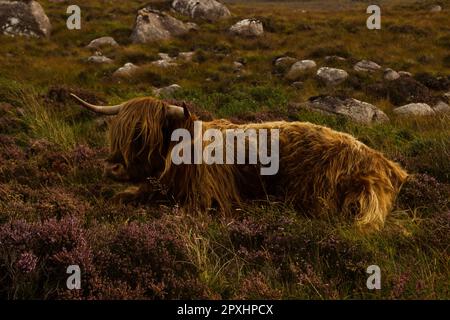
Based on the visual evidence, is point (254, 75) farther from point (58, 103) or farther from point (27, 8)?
point (27, 8)

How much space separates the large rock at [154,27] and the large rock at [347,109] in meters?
13.2

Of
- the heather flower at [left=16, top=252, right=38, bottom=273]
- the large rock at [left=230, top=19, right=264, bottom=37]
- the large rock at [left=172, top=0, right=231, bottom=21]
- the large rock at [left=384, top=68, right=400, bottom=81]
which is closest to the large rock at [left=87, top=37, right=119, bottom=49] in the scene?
the large rock at [left=230, top=19, right=264, bottom=37]

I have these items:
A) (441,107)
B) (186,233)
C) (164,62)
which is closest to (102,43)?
(164,62)

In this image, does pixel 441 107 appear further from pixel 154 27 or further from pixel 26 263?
pixel 154 27

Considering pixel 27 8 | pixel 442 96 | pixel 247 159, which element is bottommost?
pixel 442 96

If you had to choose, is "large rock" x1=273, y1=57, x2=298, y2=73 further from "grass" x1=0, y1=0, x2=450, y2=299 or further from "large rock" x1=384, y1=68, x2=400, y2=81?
"grass" x1=0, y1=0, x2=450, y2=299

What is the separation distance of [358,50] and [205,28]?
26.8 feet

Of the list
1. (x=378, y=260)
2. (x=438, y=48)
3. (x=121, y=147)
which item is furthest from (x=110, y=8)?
(x=378, y=260)

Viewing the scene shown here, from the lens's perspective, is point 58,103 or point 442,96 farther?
point 442,96

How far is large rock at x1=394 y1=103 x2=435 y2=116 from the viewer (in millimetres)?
11922

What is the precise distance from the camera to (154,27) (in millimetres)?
23438

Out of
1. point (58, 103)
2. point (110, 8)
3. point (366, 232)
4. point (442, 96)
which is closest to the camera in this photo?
point (366, 232)

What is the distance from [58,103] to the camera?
10242mm

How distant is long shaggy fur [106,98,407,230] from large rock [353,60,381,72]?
1364cm
